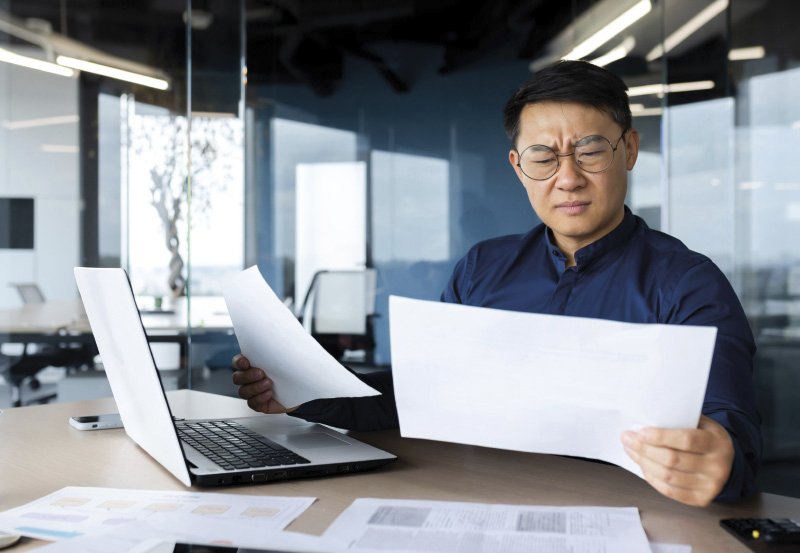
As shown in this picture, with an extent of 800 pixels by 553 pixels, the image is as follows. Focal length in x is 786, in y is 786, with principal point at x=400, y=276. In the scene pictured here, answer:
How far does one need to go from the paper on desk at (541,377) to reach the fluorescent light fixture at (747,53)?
11.8ft

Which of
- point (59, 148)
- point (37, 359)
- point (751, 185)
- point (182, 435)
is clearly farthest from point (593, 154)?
point (37, 359)

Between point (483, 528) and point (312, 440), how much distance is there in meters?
0.51

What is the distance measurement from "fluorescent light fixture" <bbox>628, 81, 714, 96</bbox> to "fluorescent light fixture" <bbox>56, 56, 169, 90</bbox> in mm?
2657

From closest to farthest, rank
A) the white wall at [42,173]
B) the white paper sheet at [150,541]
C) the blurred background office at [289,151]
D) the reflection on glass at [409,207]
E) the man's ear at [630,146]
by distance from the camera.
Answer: the white paper sheet at [150,541], the man's ear at [630,146], the blurred background office at [289,151], the white wall at [42,173], the reflection on glass at [409,207]

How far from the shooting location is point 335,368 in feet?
4.05

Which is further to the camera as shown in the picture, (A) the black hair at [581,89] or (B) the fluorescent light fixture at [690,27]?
(B) the fluorescent light fixture at [690,27]

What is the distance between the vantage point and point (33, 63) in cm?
438

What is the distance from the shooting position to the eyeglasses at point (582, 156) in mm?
1534

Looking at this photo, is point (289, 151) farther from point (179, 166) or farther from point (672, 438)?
point (672, 438)

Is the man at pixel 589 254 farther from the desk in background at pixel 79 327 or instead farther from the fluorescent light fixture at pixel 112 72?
the fluorescent light fixture at pixel 112 72

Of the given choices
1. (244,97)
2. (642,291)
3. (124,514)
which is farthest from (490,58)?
(124,514)

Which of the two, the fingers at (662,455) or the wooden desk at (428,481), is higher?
the fingers at (662,455)

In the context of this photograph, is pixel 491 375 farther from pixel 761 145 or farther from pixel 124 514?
pixel 761 145

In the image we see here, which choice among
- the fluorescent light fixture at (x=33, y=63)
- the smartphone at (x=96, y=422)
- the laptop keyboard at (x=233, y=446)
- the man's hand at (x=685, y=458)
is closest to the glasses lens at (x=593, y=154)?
the man's hand at (x=685, y=458)
